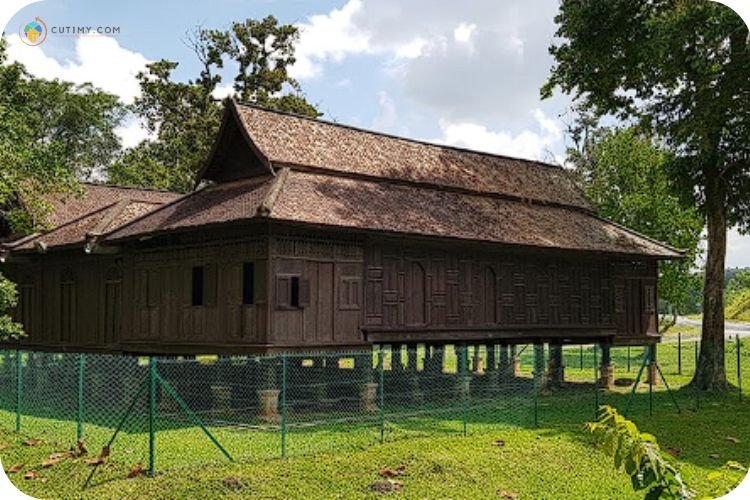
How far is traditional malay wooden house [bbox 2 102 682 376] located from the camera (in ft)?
68.2

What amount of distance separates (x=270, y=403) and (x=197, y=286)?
14.6ft

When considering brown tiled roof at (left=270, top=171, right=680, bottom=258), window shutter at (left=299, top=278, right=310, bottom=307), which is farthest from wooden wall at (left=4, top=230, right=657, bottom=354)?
brown tiled roof at (left=270, top=171, right=680, bottom=258)

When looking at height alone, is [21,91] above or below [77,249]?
above

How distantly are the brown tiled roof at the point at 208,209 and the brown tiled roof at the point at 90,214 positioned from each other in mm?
2045

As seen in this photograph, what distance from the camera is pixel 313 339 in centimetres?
2078

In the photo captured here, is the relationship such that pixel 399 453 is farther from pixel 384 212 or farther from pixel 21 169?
pixel 21 169

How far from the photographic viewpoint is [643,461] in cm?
624

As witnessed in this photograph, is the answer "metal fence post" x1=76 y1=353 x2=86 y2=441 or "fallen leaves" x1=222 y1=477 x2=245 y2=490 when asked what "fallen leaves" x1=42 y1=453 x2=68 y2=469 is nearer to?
"metal fence post" x1=76 y1=353 x2=86 y2=441

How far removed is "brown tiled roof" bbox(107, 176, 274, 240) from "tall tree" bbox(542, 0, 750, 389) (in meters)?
11.2

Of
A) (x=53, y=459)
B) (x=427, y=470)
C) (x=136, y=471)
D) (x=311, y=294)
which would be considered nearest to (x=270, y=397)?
(x=311, y=294)

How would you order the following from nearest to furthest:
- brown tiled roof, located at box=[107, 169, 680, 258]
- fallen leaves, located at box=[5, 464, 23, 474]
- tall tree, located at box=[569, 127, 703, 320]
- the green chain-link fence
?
fallen leaves, located at box=[5, 464, 23, 474]
the green chain-link fence
brown tiled roof, located at box=[107, 169, 680, 258]
tall tree, located at box=[569, 127, 703, 320]

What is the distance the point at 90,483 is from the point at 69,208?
66.8 feet

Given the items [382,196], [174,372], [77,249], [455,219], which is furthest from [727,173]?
[77,249]

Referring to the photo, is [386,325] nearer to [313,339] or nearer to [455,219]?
[313,339]
